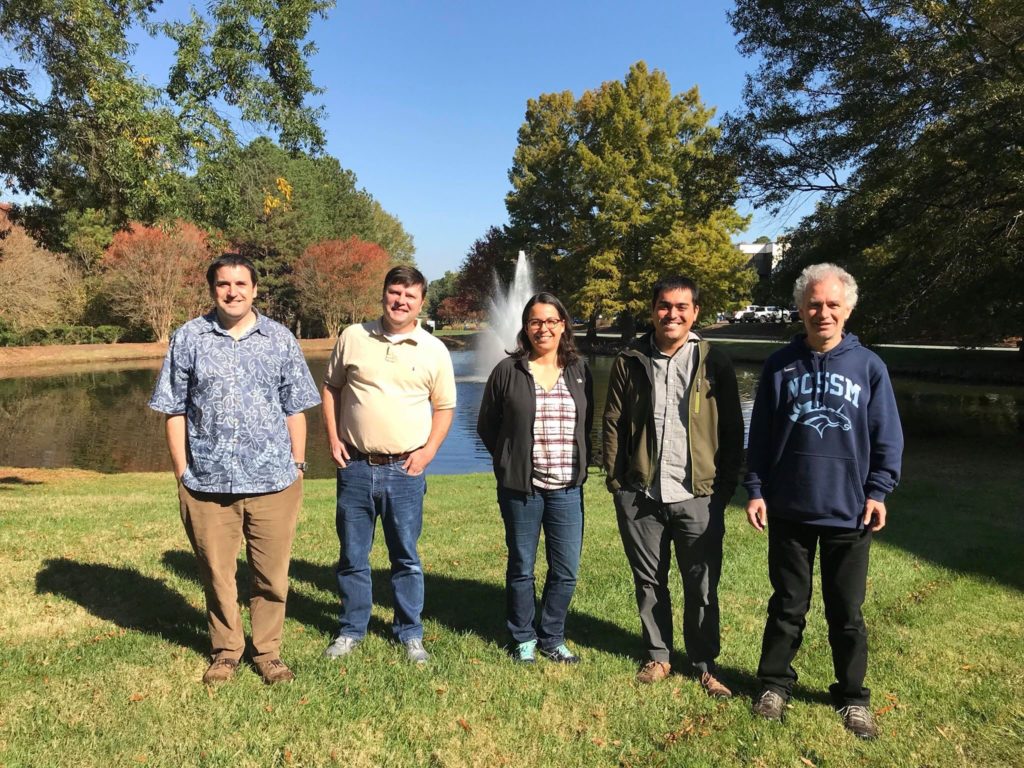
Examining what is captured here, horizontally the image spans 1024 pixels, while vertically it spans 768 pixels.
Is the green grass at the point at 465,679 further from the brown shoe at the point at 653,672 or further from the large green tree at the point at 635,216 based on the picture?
the large green tree at the point at 635,216

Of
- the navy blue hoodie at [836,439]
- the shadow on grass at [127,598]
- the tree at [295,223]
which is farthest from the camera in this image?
the tree at [295,223]

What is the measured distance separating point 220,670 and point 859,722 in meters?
3.00

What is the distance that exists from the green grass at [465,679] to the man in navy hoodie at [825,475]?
0.25m

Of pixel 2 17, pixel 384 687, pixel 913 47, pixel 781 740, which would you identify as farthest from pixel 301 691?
pixel 913 47

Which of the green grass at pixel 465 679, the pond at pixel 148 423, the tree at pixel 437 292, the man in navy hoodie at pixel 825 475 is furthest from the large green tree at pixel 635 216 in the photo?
the tree at pixel 437 292

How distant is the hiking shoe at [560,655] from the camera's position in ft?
12.0

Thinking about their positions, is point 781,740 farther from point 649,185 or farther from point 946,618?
point 649,185

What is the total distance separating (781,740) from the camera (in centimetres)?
296

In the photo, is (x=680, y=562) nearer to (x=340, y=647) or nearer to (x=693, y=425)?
(x=693, y=425)

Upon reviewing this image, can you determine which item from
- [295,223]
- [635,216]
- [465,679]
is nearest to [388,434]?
[465,679]

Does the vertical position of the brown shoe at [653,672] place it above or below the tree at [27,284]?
below

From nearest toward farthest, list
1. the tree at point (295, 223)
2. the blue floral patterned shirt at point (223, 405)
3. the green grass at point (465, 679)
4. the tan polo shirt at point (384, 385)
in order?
the green grass at point (465, 679) < the blue floral patterned shirt at point (223, 405) < the tan polo shirt at point (384, 385) < the tree at point (295, 223)

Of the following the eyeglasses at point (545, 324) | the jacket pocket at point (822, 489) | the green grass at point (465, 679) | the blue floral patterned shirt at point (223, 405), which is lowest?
the green grass at point (465, 679)

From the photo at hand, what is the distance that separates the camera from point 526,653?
3664mm
